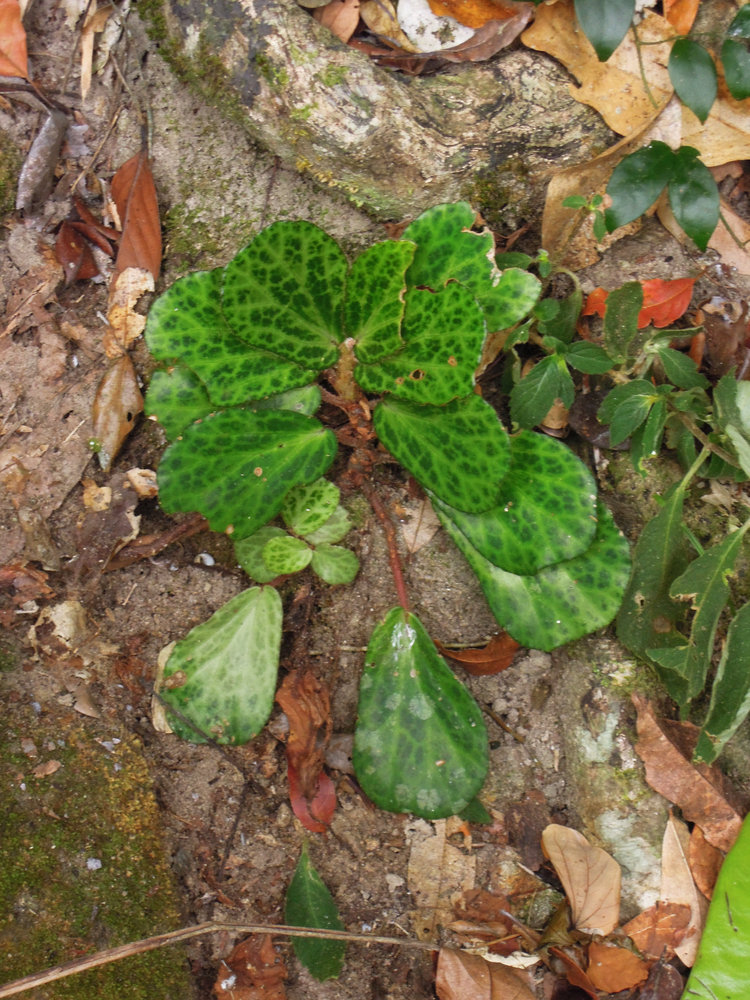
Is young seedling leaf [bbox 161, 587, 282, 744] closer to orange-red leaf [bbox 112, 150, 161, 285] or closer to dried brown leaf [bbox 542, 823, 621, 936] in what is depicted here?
dried brown leaf [bbox 542, 823, 621, 936]

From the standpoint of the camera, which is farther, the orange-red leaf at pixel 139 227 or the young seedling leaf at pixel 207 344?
the orange-red leaf at pixel 139 227

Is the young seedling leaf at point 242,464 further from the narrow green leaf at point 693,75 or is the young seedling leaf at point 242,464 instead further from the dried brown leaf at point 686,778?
the narrow green leaf at point 693,75

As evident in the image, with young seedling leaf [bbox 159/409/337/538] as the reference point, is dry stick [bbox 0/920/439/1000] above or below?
below

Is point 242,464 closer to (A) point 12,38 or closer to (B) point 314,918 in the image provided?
(B) point 314,918

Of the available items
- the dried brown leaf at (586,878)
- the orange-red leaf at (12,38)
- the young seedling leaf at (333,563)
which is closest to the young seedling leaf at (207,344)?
the young seedling leaf at (333,563)

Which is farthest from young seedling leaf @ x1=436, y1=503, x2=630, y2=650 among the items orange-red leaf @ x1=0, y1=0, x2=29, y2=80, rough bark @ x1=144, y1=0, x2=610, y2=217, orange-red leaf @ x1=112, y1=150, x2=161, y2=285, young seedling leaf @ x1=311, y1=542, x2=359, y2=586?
orange-red leaf @ x1=0, y1=0, x2=29, y2=80

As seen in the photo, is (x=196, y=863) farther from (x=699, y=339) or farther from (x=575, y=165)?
(x=575, y=165)
